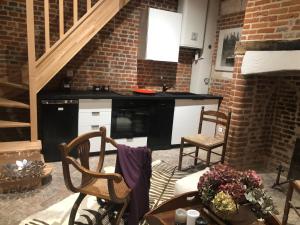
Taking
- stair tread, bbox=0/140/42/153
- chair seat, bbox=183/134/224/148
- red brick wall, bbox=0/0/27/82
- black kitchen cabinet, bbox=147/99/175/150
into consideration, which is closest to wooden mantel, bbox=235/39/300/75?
chair seat, bbox=183/134/224/148

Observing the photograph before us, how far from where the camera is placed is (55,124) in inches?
137

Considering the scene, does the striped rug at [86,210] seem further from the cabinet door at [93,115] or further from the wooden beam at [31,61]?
the cabinet door at [93,115]

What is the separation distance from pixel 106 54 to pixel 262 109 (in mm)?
2521

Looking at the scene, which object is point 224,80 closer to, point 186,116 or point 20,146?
point 186,116

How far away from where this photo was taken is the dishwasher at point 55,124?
3406mm

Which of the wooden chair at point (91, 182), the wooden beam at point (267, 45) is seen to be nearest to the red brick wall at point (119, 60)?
the wooden beam at point (267, 45)

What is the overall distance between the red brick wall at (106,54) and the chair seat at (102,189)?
2.30 metres

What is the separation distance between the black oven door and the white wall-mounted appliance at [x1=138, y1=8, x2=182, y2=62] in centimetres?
86

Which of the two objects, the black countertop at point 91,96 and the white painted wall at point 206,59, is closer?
the black countertop at point 91,96

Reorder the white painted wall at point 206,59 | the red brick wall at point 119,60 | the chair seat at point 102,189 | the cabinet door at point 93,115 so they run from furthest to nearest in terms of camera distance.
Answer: the white painted wall at point 206,59
the red brick wall at point 119,60
the cabinet door at point 93,115
the chair seat at point 102,189

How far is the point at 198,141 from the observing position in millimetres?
3441

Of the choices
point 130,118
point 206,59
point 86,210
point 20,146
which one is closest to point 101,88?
point 130,118

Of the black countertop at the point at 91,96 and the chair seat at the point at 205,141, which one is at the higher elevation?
the black countertop at the point at 91,96

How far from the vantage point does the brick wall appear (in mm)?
3193
